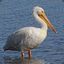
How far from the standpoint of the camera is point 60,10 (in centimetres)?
2395

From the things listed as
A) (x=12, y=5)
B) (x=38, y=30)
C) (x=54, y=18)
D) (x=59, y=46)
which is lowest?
(x=12, y=5)

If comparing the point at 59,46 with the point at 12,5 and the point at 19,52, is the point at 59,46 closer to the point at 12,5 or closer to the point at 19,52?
the point at 19,52

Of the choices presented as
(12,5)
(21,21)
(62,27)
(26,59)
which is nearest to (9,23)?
(21,21)

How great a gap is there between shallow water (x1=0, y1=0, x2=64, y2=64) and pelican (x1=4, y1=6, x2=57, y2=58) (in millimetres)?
394

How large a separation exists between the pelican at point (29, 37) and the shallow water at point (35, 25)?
39 centimetres

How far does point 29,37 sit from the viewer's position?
1253cm

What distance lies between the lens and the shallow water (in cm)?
1287

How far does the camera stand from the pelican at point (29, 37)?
1248cm

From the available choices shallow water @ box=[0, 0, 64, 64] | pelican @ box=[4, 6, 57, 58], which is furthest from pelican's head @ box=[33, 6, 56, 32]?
shallow water @ box=[0, 0, 64, 64]

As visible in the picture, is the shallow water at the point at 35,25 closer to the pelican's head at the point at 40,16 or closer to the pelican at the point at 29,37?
the pelican at the point at 29,37

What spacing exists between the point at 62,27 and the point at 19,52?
4293 millimetres

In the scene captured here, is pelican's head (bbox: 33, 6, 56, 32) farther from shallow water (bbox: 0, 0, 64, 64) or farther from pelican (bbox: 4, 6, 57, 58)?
shallow water (bbox: 0, 0, 64, 64)

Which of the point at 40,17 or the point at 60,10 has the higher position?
the point at 40,17

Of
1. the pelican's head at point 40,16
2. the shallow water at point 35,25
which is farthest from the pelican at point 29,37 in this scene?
the shallow water at point 35,25
